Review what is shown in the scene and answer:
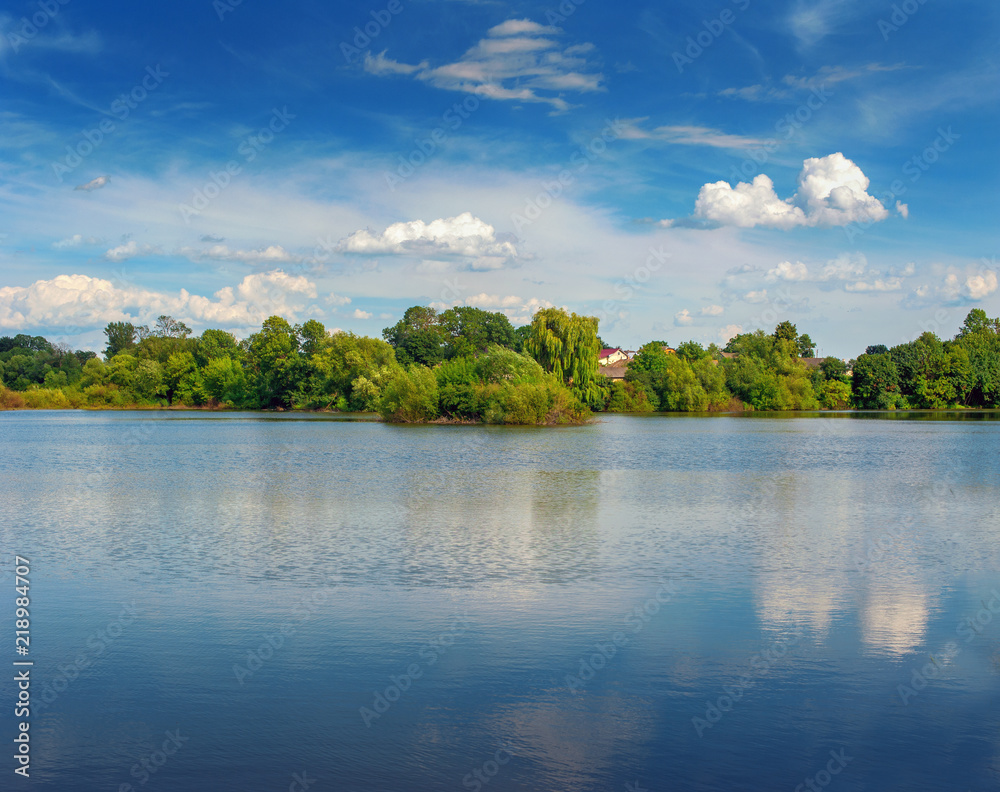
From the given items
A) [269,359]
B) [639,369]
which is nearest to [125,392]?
[269,359]

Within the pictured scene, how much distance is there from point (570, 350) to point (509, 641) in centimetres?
5361

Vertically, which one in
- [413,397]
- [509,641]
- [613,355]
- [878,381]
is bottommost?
[509,641]

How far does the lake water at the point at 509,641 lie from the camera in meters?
6.42

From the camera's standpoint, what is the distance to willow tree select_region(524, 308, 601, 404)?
62.1 m

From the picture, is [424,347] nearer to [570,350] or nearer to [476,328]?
[476,328]

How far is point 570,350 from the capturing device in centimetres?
6212

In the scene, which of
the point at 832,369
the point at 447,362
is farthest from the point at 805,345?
the point at 447,362

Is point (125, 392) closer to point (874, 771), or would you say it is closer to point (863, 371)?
point (863, 371)

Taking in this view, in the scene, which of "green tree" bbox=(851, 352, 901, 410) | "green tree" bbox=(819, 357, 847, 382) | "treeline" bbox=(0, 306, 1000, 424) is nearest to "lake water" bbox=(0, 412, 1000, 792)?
"treeline" bbox=(0, 306, 1000, 424)

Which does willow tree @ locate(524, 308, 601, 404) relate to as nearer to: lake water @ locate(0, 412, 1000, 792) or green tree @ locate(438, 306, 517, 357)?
lake water @ locate(0, 412, 1000, 792)

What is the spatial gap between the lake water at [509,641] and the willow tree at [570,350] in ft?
134

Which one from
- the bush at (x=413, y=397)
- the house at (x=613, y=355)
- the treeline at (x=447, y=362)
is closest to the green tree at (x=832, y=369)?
the treeline at (x=447, y=362)

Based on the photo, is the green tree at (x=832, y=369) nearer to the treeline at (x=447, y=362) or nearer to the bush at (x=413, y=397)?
the treeline at (x=447, y=362)

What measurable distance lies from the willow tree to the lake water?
40721 millimetres
